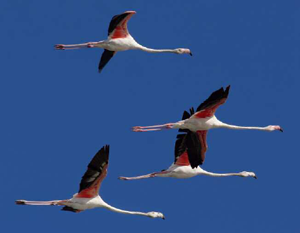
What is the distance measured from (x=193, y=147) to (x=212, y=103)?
247cm

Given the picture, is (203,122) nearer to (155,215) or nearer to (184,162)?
(184,162)

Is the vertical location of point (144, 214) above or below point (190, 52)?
below


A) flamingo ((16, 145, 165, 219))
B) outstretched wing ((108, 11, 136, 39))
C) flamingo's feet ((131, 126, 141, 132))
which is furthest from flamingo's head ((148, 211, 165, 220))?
outstretched wing ((108, 11, 136, 39))

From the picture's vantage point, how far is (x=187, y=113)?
50781 millimetres

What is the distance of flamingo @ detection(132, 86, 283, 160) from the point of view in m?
48.2

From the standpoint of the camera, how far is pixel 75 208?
4750cm

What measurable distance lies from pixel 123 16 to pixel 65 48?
11.1ft

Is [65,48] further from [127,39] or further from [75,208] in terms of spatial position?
[75,208]

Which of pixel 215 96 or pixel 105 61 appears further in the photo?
pixel 105 61

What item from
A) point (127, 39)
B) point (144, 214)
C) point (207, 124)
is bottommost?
point (144, 214)

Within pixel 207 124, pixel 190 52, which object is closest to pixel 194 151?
pixel 207 124

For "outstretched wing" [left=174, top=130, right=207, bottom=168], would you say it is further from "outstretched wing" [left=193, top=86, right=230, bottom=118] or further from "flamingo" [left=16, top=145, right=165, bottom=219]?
"flamingo" [left=16, top=145, right=165, bottom=219]

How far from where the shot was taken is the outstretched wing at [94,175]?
44844 mm

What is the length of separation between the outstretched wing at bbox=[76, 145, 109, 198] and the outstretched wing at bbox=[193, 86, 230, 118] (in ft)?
16.9
